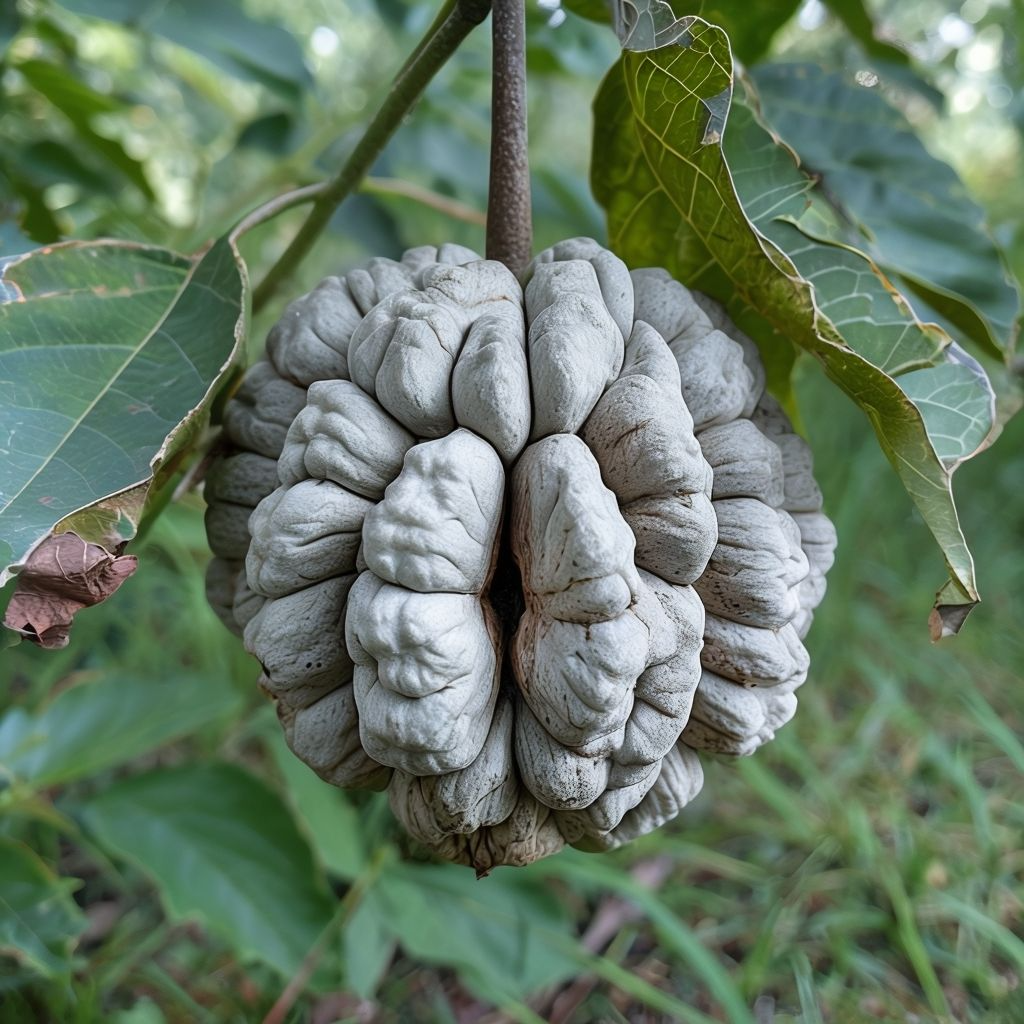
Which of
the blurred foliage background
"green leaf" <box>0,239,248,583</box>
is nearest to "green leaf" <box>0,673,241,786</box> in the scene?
the blurred foliage background

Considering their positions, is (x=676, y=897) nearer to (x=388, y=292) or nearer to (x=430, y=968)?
(x=430, y=968)

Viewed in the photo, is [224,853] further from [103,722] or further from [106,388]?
[106,388]

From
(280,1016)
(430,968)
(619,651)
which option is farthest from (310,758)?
(430,968)

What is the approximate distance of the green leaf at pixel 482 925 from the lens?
77.6 inches

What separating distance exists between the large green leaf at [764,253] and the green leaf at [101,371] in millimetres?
553

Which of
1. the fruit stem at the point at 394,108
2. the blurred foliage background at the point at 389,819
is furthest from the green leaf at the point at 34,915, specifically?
the fruit stem at the point at 394,108

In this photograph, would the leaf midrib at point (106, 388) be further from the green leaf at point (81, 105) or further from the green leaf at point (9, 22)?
the green leaf at point (81, 105)

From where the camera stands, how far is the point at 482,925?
2.08 metres

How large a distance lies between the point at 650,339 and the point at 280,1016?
5.34 ft

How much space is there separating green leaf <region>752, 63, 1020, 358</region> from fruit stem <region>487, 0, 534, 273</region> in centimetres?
59

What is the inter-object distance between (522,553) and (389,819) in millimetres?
1619

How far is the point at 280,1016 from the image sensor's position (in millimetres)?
1902

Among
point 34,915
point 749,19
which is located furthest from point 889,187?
point 34,915

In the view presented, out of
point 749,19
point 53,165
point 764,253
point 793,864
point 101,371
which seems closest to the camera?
point 764,253
